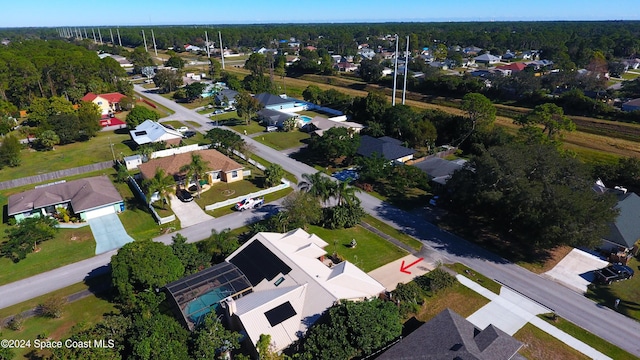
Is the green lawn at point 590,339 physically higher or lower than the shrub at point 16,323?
lower

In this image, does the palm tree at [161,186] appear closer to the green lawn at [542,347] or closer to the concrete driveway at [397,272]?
the concrete driveway at [397,272]

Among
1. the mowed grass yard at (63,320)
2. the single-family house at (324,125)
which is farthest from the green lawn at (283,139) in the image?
the mowed grass yard at (63,320)

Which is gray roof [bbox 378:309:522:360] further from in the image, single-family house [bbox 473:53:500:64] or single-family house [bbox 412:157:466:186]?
single-family house [bbox 473:53:500:64]

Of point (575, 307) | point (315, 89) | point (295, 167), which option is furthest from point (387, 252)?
point (315, 89)

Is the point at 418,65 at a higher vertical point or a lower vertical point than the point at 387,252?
higher

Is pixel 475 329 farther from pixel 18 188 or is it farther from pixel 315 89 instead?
pixel 315 89

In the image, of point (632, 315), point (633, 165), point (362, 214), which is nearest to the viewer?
point (632, 315)

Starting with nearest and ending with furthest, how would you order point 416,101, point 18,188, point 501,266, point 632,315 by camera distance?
point 632,315, point 501,266, point 18,188, point 416,101
